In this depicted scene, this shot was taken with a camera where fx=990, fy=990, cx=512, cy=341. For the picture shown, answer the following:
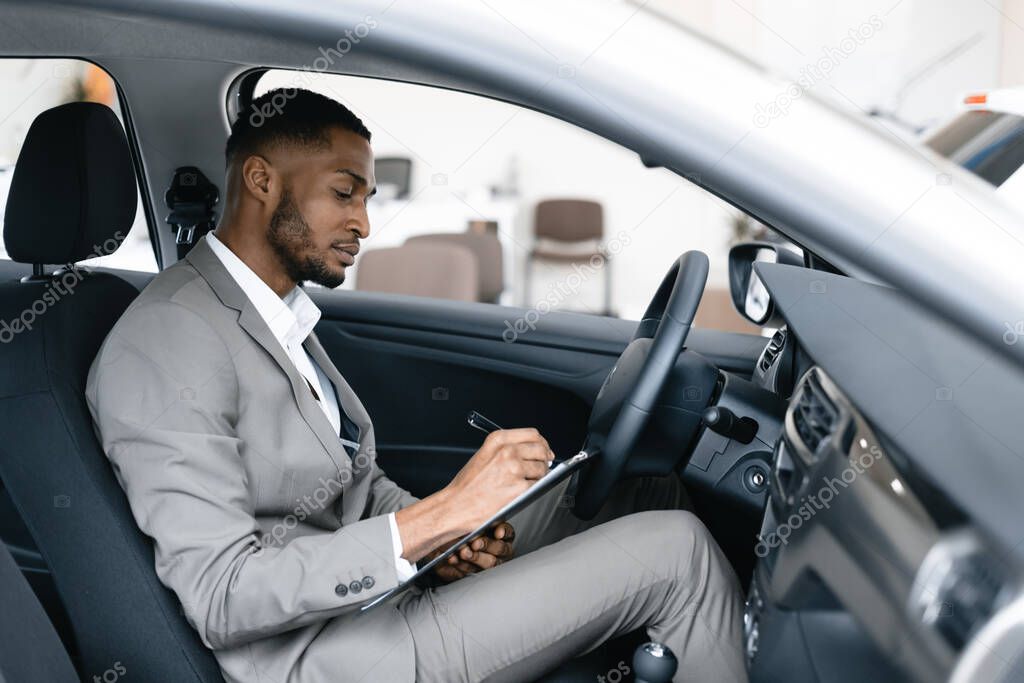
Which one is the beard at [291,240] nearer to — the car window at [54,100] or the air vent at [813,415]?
the car window at [54,100]

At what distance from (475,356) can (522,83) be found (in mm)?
1469

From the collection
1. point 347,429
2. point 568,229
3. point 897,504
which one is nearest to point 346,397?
point 347,429

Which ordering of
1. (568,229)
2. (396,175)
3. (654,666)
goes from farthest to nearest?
(568,229)
(396,175)
(654,666)

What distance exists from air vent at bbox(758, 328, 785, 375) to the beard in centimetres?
73

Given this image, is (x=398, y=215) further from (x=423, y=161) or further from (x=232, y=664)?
(x=232, y=664)

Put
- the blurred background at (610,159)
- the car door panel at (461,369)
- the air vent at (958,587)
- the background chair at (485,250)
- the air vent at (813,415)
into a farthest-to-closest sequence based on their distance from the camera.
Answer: the blurred background at (610,159) < the background chair at (485,250) < the car door panel at (461,369) < the air vent at (813,415) < the air vent at (958,587)

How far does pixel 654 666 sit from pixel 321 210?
0.81 m

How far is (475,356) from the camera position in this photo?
82.7 inches

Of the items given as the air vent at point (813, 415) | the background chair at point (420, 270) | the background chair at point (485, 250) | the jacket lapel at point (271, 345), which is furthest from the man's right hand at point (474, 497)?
the background chair at point (485, 250)

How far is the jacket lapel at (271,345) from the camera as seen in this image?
1.31 metres

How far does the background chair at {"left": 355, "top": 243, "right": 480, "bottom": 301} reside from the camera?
364 centimetres

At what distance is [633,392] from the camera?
47.8 inches

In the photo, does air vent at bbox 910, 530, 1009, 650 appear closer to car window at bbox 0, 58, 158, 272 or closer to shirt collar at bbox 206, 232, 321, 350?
shirt collar at bbox 206, 232, 321, 350

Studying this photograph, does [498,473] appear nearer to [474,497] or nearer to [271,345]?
[474,497]
